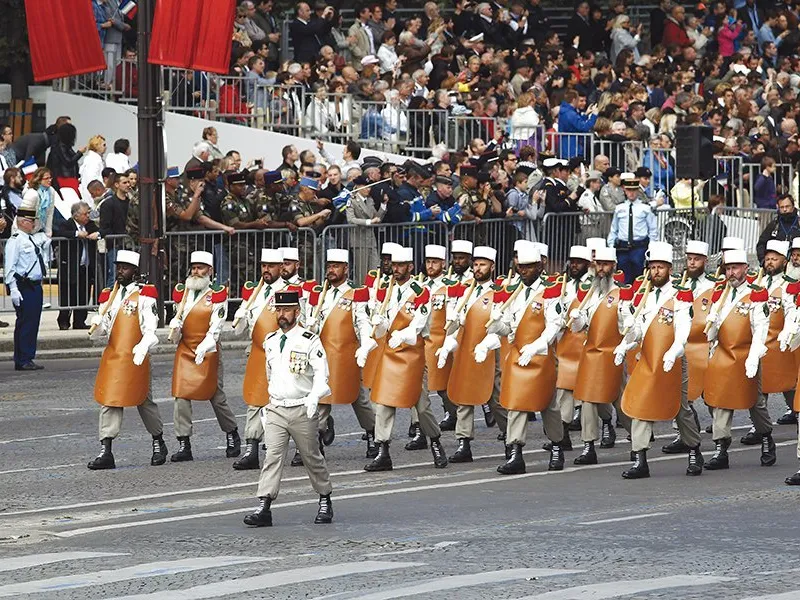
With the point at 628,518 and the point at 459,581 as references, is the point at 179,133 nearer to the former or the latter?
the point at 628,518

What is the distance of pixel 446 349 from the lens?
18.4 m

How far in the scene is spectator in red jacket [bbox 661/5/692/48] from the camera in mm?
38000

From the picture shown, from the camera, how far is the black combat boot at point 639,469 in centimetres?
1739

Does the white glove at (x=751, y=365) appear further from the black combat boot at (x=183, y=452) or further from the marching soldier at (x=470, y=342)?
the black combat boot at (x=183, y=452)

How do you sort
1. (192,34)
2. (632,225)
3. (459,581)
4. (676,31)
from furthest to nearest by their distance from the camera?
1. (676,31)
2. (632,225)
3. (192,34)
4. (459,581)

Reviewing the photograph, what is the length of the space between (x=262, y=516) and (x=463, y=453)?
3924mm

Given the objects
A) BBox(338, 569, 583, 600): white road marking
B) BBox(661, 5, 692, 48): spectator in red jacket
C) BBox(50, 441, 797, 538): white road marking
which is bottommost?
BBox(338, 569, 583, 600): white road marking

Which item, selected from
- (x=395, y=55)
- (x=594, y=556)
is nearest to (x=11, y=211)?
(x=395, y=55)

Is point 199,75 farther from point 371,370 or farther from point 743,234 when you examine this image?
point 371,370

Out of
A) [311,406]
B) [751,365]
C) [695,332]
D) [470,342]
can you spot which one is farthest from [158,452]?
[751,365]

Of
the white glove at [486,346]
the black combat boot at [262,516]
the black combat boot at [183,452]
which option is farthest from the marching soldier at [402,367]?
the black combat boot at [262,516]

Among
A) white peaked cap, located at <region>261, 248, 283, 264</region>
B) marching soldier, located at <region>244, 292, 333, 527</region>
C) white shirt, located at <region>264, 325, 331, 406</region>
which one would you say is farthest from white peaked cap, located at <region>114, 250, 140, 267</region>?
white shirt, located at <region>264, 325, 331, 406</region>

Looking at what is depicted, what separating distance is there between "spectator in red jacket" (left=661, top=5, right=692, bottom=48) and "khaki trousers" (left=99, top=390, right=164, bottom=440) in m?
21.5

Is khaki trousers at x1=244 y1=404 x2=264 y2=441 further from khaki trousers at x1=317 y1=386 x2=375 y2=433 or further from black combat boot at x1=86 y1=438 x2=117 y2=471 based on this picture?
black combat boot at x1=86 y1=438 x2=117 y2=471
